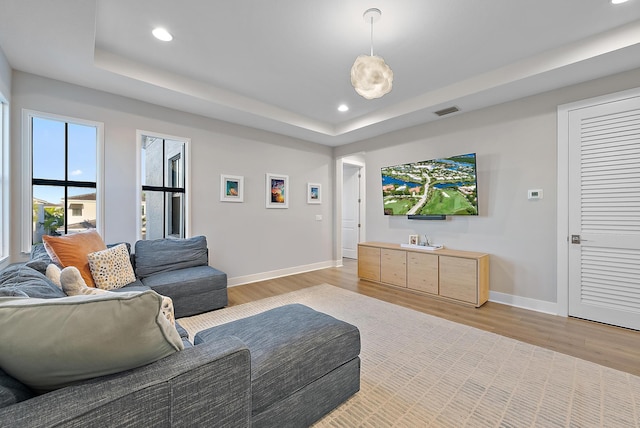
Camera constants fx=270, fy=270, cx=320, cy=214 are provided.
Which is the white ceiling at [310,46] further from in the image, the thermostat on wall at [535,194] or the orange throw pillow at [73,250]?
the orange throw pillow at [73,250]

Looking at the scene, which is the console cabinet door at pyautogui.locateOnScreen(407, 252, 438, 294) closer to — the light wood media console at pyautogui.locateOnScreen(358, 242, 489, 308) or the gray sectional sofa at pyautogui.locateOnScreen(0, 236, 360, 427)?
the light wood media console at pyautogui.locateOnScreen(358, 242, 489, 308)

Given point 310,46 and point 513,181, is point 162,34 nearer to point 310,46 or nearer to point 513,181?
point 310,46

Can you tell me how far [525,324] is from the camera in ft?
9.33

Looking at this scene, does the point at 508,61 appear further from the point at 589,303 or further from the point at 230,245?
the point at 230,245

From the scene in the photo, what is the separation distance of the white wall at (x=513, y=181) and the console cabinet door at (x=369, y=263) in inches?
35.9

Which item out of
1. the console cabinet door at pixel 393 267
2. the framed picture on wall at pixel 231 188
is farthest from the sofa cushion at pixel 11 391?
the console cabinet door at pixel 393 267

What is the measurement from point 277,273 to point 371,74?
3696 millimetres

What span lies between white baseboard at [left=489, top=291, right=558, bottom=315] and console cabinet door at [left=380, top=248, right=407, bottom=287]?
114 cm

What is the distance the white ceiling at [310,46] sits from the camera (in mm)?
2139

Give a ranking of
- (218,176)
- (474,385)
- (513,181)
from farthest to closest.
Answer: (218,176) < (513,181) < (474,385)

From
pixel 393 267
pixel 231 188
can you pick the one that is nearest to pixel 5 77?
pixel 231 188

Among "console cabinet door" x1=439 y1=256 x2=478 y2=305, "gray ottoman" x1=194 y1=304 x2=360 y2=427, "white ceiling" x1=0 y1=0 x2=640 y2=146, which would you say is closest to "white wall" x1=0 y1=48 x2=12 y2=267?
"white ceiling" x1=0 y1=0 x2=640 y2=146

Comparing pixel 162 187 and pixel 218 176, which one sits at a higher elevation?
pixel 218 176

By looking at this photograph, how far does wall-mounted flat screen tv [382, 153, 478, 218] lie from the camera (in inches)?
145
